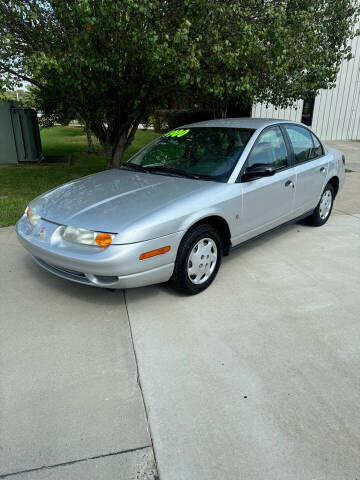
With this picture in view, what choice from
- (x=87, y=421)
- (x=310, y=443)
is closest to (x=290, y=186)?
(x=310, y=443)

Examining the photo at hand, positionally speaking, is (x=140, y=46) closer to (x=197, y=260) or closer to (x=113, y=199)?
(x=113, y=199)

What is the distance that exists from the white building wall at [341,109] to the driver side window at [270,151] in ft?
43.6

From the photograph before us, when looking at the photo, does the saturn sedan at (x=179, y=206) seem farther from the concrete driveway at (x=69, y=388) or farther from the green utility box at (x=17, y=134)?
the green utility box at (x=17, y=134)

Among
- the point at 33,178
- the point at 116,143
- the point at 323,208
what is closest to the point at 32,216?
the point at 323,208

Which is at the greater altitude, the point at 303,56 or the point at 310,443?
the point at 303,56

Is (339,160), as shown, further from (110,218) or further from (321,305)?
(110,218)

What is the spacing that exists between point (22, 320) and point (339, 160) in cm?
483

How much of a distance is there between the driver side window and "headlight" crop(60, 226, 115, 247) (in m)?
1.76

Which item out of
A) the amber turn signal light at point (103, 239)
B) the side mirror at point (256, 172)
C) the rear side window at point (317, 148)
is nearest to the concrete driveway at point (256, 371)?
the amber turn signal light at point (103, 239)

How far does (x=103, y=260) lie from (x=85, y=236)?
28 cm

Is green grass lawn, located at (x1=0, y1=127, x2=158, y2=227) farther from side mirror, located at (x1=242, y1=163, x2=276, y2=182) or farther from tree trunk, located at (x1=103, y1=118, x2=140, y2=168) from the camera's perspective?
side mirror, located at (x1=242, y1=163, x2=276, y2=182)

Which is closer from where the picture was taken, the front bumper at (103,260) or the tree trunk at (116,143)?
the front bumper at (103,260)

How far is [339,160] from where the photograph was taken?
18.7ft

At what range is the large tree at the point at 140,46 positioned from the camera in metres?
4.92
